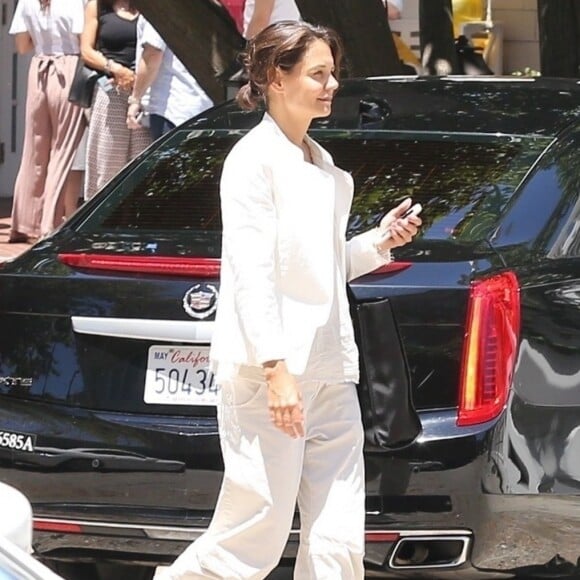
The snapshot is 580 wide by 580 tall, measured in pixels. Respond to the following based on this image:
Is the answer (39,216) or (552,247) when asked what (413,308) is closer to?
(552,247)

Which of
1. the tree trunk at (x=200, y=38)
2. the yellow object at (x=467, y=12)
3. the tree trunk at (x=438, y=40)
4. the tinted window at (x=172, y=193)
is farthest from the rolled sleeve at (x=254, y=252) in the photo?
the yellow object at (x=467, y=12)

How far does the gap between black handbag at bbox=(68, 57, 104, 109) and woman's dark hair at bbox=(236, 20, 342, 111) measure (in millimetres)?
6152

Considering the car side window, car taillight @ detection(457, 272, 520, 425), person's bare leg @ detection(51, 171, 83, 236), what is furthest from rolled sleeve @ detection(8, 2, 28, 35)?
car taillight @ detection(457, 272, 520, 425)

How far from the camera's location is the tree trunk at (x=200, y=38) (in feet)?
27.2

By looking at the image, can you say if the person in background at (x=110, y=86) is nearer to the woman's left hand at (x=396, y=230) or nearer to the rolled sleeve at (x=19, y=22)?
the rolled sleeve at (x=19, y=22)

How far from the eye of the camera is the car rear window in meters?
4.98

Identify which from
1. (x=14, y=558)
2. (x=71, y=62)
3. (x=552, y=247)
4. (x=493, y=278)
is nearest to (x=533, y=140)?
(x=552, y=247)

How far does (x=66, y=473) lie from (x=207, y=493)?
1.47 ft

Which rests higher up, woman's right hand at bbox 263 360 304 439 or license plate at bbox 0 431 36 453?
woman's right hand at bbox 263 360 304 439

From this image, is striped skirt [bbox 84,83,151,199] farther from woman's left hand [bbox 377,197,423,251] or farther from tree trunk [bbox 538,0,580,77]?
woman's left hand [bbox 377,197,423,251]

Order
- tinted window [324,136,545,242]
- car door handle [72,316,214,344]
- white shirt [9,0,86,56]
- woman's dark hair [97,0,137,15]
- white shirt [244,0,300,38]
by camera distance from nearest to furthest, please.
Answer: car door handle [72,316,214,344] → tinted window [324,136,545,242] → white shirt [244,0,300,38] → woman's dark hair [97,0,137,15] → white shirt [9,0,86,56]

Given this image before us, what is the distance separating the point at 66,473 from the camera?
4.74 m

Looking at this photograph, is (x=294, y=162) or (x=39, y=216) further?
(x=39, y=216)

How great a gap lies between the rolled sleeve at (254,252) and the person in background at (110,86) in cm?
602
